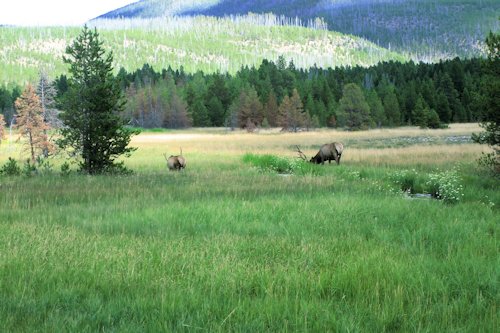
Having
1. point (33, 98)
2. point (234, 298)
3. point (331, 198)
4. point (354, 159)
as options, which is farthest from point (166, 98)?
point (234, 298)

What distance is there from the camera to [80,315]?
4.45 metres

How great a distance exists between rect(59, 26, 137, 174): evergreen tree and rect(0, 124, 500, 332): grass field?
7415 mm

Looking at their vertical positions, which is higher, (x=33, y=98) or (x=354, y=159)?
(x=33, y=98)

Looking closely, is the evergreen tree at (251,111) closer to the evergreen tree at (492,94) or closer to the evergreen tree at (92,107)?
the evergreen tree at (92,107)

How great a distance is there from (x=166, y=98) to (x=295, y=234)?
4216 inches

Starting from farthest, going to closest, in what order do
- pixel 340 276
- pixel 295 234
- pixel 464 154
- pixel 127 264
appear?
pixel 464 154, pixel 295 234, pixel 127 264, pixel 340 276

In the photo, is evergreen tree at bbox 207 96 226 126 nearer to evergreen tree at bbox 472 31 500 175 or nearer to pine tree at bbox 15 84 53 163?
pine tree at bbox 15 84 53 163

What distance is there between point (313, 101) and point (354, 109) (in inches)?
882

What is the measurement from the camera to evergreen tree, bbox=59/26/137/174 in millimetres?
19266

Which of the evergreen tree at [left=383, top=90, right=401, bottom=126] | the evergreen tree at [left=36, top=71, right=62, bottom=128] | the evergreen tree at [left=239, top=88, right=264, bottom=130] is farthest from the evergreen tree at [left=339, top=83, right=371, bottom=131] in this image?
the evergreen tree at [left=36, top=71, right=62, bottom=128]

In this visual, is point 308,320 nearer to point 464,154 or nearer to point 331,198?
point 331,198

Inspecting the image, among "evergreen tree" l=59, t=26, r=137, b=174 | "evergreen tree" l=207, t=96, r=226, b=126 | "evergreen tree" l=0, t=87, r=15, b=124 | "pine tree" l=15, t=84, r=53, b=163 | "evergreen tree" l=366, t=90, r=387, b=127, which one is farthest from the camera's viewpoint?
"evergreen tree" l=0, t=87, r=15, b=124

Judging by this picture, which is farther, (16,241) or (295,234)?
(295,234)

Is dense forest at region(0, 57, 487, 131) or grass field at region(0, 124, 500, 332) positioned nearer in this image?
grass field at region(0, 124, 500, 332)
